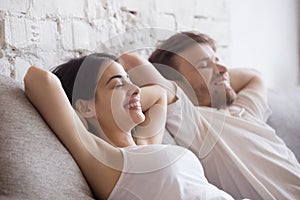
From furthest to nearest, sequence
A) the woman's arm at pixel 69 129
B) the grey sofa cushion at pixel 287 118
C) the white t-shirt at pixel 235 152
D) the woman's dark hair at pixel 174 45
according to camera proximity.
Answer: the grey sofa cushion at pixel 287 118 → the woman's dark hair at pixel 174 45 → the white t-shirt at pixel 235 152 → the woman's arm at pixel 69 129

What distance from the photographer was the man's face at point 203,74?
185 centimetres

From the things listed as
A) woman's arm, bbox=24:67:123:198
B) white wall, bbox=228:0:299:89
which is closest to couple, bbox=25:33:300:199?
woman's arm, bbox=24:67:123:198

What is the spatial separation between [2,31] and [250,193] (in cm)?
90

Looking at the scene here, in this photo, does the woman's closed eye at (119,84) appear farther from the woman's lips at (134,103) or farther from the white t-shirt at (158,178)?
the white t-shirt at (158,178)

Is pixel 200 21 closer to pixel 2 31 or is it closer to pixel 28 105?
pixel 2 31

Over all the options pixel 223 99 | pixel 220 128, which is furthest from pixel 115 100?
pixel 223 99

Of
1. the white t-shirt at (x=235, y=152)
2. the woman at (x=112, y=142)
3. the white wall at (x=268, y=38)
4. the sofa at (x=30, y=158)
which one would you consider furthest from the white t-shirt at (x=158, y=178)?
the white wall at (x=268, y=38)

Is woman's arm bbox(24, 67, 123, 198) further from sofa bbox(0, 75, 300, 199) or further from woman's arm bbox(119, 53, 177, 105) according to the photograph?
woman's arm bbox(119, 53, 177, 105)

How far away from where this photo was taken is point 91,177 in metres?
1.26

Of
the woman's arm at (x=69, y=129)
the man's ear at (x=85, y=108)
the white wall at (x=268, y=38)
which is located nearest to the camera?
the woman's arm at (x=69, y=129)

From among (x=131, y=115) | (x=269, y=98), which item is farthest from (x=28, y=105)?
(x=269, y=98)

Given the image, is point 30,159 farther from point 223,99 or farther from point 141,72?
point 223,99

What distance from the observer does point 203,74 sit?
1.87 m

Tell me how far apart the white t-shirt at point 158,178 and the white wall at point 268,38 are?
153 centimetres
